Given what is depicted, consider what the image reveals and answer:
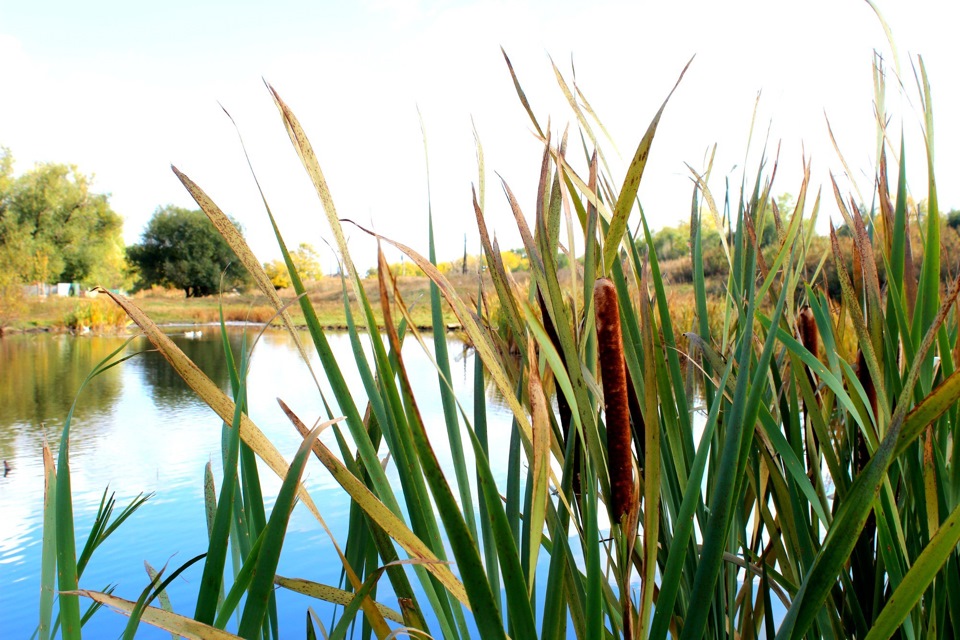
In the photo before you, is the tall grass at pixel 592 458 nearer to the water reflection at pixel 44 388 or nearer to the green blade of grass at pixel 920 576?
the green blade of grass at pixel 920 576

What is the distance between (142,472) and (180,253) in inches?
908

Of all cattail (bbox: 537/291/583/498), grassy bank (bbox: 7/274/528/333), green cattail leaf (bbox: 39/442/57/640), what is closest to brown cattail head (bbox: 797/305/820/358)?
cattail (bbox: 537/291/583/498)

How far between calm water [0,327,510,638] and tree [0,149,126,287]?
10.5 metres

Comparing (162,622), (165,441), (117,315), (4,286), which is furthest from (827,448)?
(4,286)

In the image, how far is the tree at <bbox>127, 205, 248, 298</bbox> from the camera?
2377 cm

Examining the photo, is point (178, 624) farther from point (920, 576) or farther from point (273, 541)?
point (920, 576)

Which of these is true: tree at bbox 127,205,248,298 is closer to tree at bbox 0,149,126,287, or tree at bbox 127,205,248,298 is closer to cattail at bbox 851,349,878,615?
tree at bbox 0,149,126,287

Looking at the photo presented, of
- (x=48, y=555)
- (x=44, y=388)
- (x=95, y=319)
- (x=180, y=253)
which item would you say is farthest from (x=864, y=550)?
(x=180, y=253)

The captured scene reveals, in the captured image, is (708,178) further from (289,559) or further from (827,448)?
(289,559)

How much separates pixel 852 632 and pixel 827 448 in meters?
0.17

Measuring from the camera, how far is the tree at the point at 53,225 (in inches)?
615

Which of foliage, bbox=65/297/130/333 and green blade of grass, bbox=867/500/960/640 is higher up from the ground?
foliage, bbox=65/297/130/333

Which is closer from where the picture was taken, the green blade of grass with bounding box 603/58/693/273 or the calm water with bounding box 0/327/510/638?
the green blade of grass with bounding box 603/58/693/273

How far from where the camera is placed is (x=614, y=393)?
12.4 inches
